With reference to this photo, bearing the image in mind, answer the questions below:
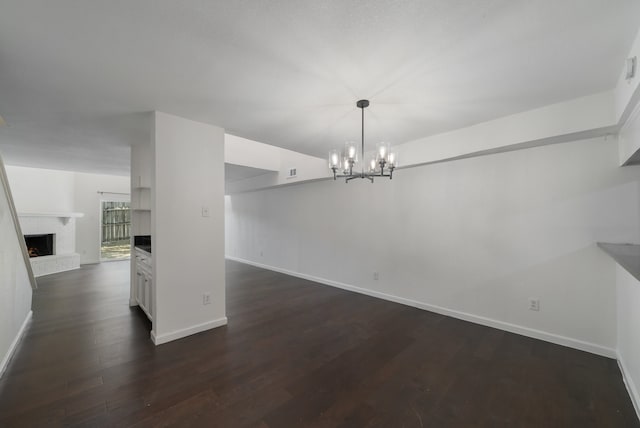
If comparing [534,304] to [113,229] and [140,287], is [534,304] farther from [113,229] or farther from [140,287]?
[113,229]

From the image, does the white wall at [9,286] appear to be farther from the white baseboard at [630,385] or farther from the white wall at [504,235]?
the white baseboard at [630,385]

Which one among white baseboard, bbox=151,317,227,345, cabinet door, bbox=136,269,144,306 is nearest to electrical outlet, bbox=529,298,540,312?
white baseboard, bbox=151,317,227,345

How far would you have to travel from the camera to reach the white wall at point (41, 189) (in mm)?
5773

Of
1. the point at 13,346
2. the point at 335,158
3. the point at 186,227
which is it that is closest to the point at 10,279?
the point at 13,346

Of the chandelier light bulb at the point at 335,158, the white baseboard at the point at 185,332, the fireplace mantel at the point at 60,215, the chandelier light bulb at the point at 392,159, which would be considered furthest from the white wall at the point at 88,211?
the chandelier light bulb at the point at 392,159

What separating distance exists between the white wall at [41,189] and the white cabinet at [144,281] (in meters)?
4.84

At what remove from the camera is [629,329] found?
1.98 m

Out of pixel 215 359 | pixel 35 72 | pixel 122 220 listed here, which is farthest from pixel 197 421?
pixel 122 220

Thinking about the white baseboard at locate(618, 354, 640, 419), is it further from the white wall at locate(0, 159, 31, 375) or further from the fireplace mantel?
the fireplace mantel

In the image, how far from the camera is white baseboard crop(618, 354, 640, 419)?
5.62ft

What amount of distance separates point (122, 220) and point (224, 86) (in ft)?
27.0

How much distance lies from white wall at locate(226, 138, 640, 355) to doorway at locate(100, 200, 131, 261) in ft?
23.4

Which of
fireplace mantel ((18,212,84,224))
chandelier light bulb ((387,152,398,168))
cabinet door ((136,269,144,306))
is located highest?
chandelier light bulb ((387,152,398,168))

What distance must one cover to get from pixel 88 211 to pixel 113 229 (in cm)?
111
